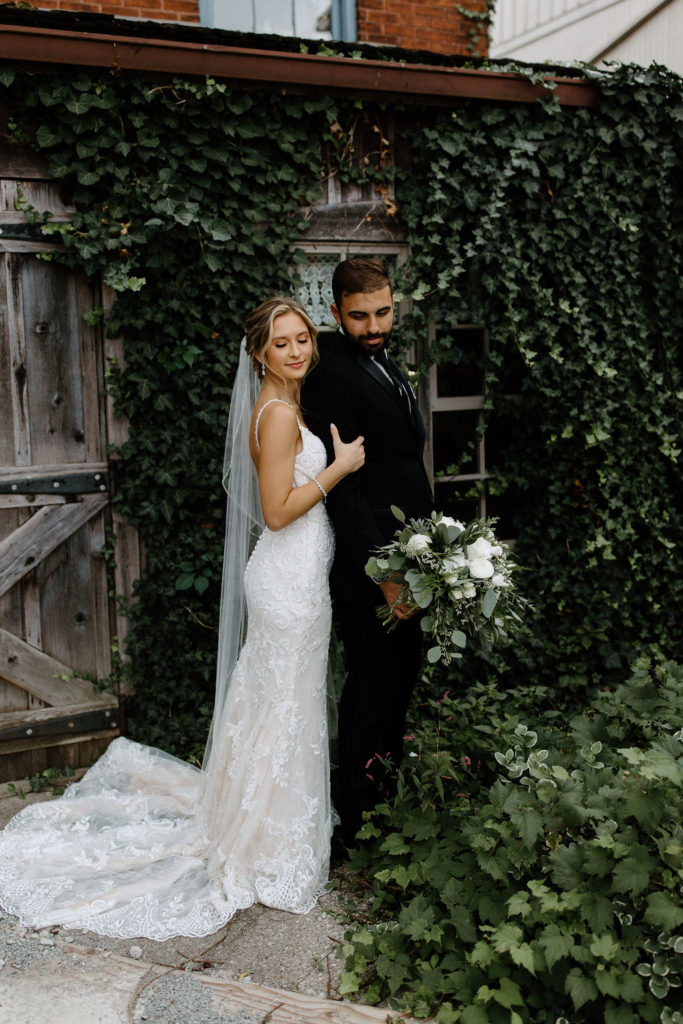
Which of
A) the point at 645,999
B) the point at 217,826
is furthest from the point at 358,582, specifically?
the point at 645,999

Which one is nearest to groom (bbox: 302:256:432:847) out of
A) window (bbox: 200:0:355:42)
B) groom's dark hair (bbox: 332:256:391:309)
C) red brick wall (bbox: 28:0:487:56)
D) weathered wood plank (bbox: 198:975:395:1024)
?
groom's dark hair (bbox: 332:256:391:309)

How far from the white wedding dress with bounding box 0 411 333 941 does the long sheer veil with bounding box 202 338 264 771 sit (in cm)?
16

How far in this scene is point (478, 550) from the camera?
3193mm

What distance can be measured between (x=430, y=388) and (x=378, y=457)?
76.5 inches

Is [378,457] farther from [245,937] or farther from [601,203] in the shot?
[601,203]

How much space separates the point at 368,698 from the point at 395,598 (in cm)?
53

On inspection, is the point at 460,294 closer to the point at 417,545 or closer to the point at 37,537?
the point at 417,545

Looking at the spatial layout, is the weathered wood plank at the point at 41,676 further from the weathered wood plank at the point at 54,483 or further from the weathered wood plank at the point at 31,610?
the weathered wood plank at the point at 54,483

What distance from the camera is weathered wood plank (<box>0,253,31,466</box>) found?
14.4ft

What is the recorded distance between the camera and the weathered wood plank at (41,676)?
457cm

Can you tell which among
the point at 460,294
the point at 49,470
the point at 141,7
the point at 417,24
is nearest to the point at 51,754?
the point at 49,470

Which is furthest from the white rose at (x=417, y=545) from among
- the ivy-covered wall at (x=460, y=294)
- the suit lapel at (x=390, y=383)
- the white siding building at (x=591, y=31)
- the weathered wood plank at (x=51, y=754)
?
the white siding building at (x=591, y=31)

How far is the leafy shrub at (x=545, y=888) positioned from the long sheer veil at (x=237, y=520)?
35.5 inches

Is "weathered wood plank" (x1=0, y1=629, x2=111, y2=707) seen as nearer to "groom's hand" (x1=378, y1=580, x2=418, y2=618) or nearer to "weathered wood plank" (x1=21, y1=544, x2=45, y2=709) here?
"weathered wood plank" (x1=21, y1=544, x2=45, y2=709)
